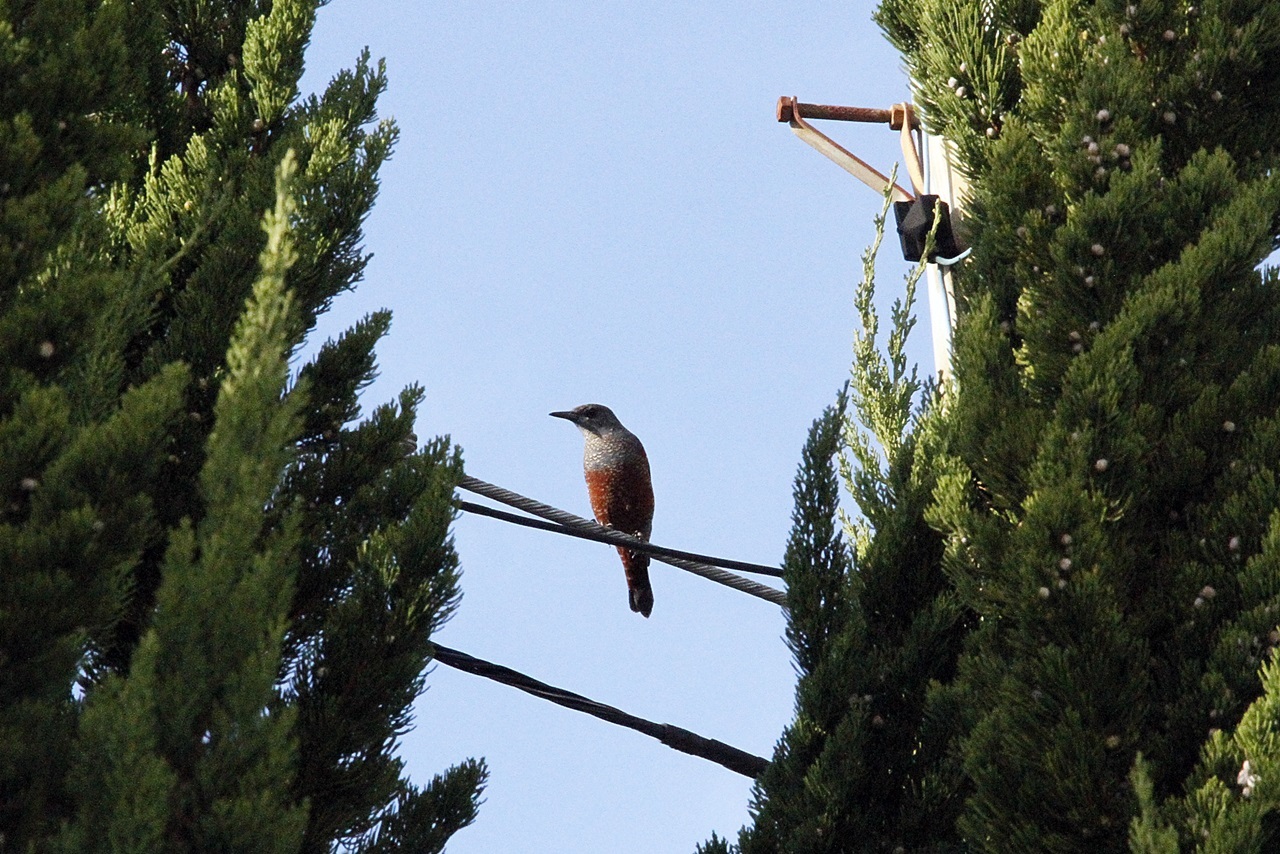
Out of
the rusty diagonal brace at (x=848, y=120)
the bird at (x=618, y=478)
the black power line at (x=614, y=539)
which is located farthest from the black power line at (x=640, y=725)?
the bird at (x=618, y=478)

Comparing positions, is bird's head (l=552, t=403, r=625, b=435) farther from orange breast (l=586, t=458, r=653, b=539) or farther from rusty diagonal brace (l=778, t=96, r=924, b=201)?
rusty diagonal brace (l=778, t=96, r=924, b=201)

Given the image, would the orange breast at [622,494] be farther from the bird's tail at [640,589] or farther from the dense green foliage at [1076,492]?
the dense green foliage at [1076,492]

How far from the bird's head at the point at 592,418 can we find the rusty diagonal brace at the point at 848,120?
4107 mm

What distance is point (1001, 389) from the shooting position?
12.8 ft

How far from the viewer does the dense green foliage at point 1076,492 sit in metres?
3.36

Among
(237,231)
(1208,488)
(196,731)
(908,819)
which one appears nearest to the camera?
(196,731)

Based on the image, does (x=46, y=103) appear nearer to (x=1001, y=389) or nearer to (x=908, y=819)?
(x=1001, y=389)

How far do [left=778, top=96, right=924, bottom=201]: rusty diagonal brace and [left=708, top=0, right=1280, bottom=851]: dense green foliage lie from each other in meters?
1.54

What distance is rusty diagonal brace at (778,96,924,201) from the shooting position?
623 centimetres

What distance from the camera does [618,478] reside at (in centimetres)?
1006

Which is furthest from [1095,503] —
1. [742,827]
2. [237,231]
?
[237,231]

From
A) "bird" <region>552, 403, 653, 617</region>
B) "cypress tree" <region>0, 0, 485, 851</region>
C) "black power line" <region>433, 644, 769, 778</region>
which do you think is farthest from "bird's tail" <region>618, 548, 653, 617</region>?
"cypress tree" <region>0, 0, 485, 851</region>

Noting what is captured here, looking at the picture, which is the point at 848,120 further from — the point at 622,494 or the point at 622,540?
the point at 622,494

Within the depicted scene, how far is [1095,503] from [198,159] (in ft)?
8.64
